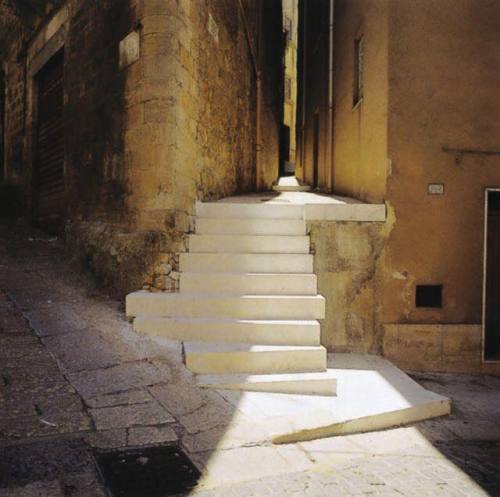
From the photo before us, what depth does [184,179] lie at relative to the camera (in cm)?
560

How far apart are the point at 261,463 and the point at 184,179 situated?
11.4ft

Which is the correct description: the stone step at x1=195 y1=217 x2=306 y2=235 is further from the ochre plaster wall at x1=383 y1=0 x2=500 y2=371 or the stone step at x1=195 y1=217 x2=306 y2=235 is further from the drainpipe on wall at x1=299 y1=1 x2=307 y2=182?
the drainpipe on wall at x1=299 y1=1 x2=307 y2=182

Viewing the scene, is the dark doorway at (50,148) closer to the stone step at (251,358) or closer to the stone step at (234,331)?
the stone step at (234,331)

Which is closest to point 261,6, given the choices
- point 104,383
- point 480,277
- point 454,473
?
point 480,277

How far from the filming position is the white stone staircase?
13.7 ft

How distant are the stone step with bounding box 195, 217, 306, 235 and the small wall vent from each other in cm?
158

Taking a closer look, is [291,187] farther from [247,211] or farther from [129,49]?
[129,49]

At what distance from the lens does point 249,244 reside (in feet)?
18.0

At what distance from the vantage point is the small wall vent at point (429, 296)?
19.0 ft

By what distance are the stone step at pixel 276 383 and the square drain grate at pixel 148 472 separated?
951 mm

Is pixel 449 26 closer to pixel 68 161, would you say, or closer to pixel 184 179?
pixel 184 179

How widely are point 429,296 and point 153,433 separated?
389cm

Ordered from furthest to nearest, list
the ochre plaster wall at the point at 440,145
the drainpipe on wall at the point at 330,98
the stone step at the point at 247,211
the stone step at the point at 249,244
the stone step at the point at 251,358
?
1. the drainpipe on wall at the point at 330,98
2. the stone step at the point at 247,211
3. the ochre plaster wall at the point at 440,145
4. the stone step at the point at 249,244
5. the stone step at the point at 251,358

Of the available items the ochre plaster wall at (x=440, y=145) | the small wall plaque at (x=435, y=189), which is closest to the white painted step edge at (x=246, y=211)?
the ochre plaster wall at (x=440, y=145)
